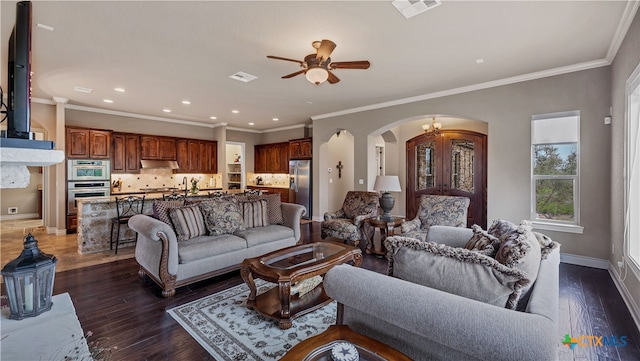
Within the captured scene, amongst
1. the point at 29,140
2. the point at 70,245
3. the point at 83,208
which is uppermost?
the point at 29,140

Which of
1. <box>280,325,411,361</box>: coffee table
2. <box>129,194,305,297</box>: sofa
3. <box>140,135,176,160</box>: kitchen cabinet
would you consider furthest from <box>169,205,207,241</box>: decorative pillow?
<box>140,135,176,160</box>: kitchen cabinet

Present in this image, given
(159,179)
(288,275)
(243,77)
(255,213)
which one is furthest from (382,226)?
(159,179)

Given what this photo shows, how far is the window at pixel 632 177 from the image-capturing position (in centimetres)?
280

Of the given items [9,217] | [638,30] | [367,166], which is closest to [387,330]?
[638,30]

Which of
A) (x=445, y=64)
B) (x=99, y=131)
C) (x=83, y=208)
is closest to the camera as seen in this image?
(x=445, y=64)

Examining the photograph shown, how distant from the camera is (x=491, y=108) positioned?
4.77 m

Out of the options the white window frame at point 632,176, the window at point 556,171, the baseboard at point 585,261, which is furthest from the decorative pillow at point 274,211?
the baseboard at point 585,261

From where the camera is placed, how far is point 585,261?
13.2ft

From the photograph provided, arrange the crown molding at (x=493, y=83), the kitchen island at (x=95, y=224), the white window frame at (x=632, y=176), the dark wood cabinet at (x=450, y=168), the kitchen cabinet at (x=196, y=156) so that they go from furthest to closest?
the kitchen cabinet at (x=196, y=156)
the dark wood cabinet at (x=450, y=168)
the kitchen island at (x=95, y=224)
the crown molding at (x=493, y=83)
the white window frame at (x=632, y=176)

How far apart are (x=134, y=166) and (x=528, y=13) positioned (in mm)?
8333

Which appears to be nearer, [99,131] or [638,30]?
[638,30]

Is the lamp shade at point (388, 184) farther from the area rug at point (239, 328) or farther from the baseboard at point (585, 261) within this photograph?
the baseboard at point (585, 261)

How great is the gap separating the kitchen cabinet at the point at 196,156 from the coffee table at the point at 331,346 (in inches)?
316

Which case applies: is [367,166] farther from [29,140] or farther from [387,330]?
[29,140]
